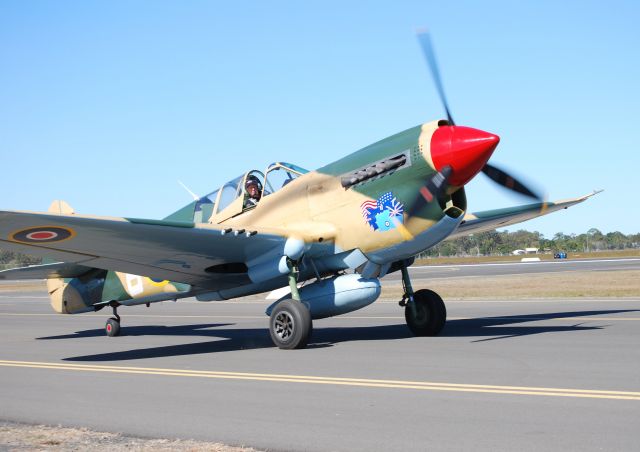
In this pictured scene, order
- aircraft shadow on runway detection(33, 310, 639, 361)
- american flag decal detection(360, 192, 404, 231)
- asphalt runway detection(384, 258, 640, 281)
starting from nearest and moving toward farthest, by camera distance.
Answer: american flag decal detection(360, 192, 404, 231) → aircraft shadow on runway detection(33, 310, 639, 361) → asphalt runway detection(384, 258, 640, 281)

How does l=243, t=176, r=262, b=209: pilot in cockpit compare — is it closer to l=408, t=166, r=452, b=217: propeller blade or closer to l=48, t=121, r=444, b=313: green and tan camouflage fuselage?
l=48, t=121, r=444, b=313: green and tan camouflage fuselage

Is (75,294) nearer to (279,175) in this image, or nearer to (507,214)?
(279,175)

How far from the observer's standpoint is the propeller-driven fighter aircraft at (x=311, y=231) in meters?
10.5

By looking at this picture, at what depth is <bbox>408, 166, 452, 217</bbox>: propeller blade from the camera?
10.5 meters

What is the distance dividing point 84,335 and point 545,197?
34.2 feet

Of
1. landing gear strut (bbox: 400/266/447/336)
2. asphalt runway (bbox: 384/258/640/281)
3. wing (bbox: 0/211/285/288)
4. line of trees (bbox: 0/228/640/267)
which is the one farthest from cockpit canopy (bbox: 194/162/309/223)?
line of trees (bbox: 0/228/640/267)

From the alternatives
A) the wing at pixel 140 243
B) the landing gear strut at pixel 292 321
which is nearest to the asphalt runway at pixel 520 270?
the wing at pixel 140 243

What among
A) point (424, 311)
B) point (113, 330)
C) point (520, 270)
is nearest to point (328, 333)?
point (424, 311)

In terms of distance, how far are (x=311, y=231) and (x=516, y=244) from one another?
17639cm

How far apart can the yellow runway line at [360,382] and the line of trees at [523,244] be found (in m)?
133

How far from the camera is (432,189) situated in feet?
35.1

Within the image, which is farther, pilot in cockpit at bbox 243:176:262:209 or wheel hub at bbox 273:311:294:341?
pilot in cockpit at bbox 243:176:262:209

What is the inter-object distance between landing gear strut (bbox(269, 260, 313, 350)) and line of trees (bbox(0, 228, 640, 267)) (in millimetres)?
130835

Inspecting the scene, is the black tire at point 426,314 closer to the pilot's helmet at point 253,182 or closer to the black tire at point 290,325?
the black tire at point 290,325
